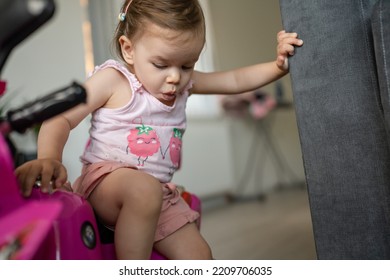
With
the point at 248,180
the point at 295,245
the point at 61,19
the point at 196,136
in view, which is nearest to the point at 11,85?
the point at 61,19

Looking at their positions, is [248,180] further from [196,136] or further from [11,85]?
[11,85]

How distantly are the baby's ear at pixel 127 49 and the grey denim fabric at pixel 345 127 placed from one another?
28 centimetres

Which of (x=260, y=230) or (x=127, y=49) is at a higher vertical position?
(x=127, y=49)

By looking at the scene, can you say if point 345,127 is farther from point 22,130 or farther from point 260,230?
point 260,230

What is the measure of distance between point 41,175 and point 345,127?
0.45 metres

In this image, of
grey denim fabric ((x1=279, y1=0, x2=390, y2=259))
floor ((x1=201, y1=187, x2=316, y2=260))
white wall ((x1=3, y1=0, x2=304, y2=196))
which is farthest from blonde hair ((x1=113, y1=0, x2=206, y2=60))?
floor ((x1=201, y1=187, x2=316, y2=260))

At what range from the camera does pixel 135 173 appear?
2.31ft

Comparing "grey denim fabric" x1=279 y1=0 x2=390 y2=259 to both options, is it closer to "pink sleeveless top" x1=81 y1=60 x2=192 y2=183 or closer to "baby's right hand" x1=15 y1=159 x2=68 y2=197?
"pink sleeveless top" x1=81 y1=60 x2=192 y2=183

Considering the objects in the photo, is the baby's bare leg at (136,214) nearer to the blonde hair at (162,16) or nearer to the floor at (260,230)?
the blonde hair at (162,16)

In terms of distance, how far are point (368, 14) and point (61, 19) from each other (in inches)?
52.3

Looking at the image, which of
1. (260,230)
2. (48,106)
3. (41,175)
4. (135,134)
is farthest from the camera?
(260,230)

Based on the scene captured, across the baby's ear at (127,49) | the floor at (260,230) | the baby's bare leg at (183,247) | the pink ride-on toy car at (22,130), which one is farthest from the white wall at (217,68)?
the pink ride-on toy car at (22,130)

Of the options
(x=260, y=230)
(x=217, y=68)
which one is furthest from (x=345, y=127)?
(x=217, y=68)

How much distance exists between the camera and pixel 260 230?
1743mm
